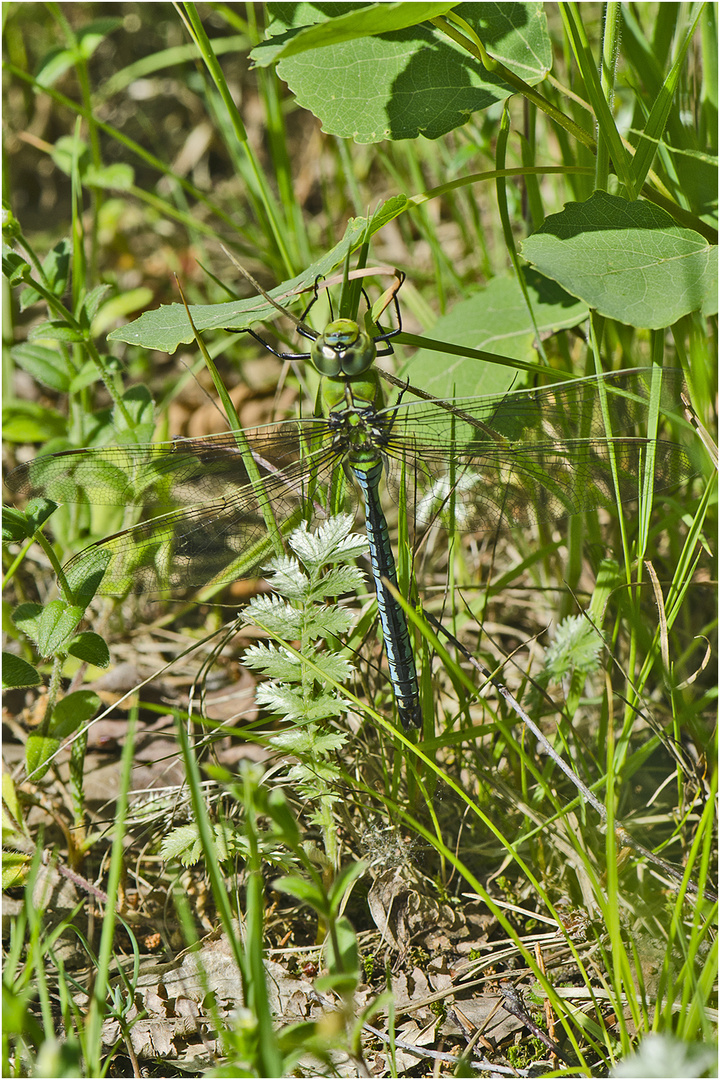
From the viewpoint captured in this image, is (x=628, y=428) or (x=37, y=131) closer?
(x=628, y=428)

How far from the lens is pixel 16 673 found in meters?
1.86

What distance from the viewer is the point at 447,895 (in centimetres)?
192

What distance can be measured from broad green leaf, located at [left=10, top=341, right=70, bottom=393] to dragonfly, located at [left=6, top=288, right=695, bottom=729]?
548 millimetres

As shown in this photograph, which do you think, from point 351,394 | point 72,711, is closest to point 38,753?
point 72,711

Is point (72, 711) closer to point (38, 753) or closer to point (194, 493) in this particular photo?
point (38, 753)

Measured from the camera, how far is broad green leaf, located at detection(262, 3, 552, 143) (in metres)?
1.89

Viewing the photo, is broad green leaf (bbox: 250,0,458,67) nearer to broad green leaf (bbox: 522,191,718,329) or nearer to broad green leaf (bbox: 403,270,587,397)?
broad green leaf (bbox: 522,191,718,329)

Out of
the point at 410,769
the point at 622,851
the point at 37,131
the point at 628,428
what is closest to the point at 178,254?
the point at 37,131

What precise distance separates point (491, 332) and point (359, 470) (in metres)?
0.66

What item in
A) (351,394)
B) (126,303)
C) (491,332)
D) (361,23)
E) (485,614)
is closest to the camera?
(361,23)

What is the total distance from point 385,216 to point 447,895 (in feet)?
5.17

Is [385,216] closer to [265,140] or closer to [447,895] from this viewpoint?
[447,895]

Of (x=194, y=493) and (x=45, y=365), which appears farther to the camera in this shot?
(x=45, y=365)

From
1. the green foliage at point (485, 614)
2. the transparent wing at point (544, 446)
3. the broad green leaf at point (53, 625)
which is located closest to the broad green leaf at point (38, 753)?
the green foliage at point (485, 614)
